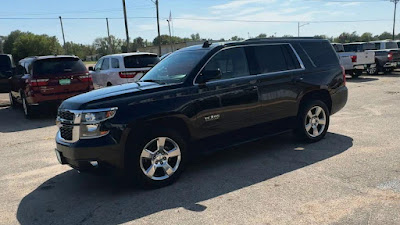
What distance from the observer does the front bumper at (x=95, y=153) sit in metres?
4.06

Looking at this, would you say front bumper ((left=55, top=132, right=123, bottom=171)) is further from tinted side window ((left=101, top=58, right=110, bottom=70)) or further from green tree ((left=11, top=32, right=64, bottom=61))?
green tree ((left=11, top=32, right=64, bottom=61))

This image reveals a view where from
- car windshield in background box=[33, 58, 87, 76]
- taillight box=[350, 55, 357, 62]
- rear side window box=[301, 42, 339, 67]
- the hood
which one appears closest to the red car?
car windshield in background box=[33, 58, 87, 76]

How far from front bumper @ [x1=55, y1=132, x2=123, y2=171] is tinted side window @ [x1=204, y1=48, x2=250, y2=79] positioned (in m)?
1.71

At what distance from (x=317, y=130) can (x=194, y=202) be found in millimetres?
3200

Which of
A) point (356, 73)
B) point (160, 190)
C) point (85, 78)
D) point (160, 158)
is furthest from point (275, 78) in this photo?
point (356, 73)

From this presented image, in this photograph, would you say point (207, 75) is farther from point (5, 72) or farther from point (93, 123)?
point (5, 72)

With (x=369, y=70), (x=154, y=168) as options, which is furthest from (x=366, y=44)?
(x=154, y=168)

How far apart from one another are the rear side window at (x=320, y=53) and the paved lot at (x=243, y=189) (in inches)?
55.5

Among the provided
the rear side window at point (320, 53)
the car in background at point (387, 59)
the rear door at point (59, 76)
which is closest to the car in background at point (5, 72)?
the rear door at point (59, 76)

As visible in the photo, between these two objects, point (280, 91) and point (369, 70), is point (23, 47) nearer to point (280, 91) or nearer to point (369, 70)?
point (369, 70)

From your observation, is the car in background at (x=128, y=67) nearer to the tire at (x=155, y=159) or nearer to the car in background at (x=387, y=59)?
the tire at (x=155, y=159)

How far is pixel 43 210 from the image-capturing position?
4.02m

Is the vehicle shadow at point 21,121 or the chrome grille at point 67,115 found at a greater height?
the chrome grille at point 67,115

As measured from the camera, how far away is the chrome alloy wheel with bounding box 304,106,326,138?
20.0 feet
